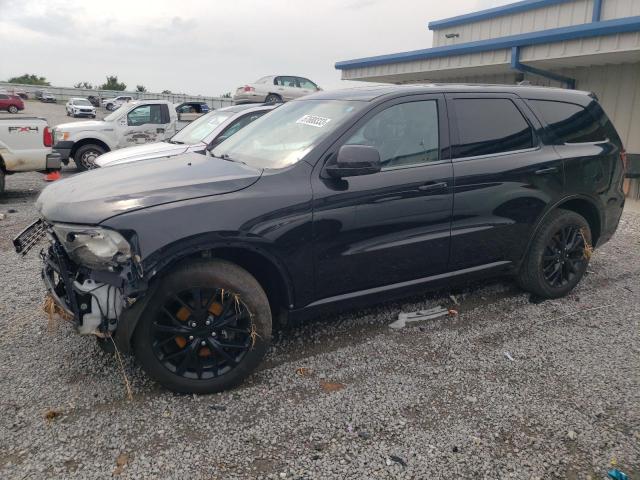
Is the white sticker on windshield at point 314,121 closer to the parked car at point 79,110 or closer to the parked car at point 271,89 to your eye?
the parked car at point 271,89

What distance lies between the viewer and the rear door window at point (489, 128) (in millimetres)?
3973

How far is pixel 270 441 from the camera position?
271 centimetres

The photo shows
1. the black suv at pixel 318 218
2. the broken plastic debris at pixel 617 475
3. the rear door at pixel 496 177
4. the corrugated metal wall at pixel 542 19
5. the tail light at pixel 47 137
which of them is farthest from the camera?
the corrugated metal wall at pixel 542 19

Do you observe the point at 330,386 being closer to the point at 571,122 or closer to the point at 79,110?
the point at 571,122

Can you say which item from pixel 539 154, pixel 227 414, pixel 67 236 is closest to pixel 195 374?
pixel 227 414

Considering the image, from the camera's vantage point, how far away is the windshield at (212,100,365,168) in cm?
351

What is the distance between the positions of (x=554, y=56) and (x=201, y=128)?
6935 mm

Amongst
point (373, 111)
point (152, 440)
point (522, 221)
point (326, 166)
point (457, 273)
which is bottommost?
point (152, 440)

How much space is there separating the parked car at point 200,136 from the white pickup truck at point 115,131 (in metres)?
3.67

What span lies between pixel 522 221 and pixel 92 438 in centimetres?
351

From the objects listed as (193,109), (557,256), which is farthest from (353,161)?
(193,109)

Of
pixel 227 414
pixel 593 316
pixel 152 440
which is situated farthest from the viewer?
pixel 593 316

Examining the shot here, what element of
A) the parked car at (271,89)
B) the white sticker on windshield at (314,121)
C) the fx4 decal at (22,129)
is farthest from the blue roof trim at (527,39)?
the fx4 decal at (22,129)

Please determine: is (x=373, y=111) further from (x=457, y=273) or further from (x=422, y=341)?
(x=422, y=341)
